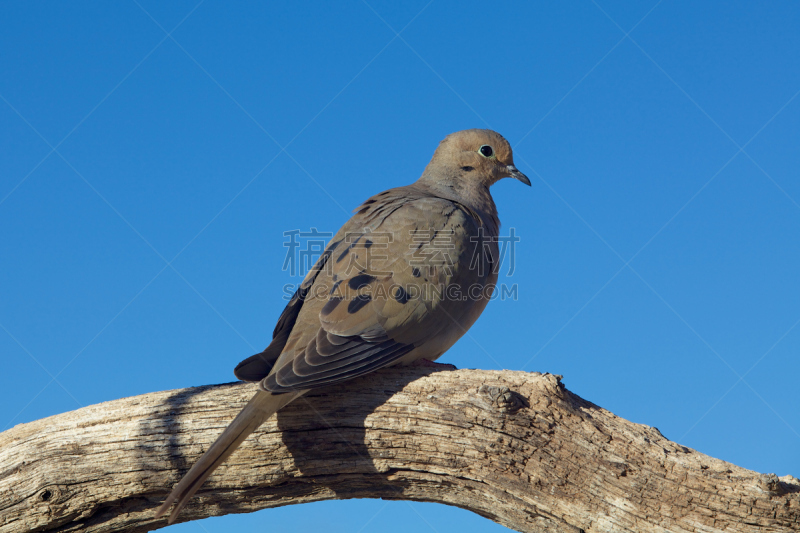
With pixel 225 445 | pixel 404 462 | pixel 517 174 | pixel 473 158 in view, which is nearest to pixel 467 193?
pixel 473 158

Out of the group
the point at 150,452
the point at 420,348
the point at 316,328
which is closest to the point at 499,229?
the point at 420,348

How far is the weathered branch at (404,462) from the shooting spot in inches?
133

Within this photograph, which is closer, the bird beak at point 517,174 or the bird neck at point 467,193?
the bird neck at point 467,193

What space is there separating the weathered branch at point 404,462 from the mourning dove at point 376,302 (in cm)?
30

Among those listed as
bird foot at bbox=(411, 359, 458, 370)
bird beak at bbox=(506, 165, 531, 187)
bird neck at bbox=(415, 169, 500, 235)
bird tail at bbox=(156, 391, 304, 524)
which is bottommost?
bird tail at bbox=(156, 391, 304, 524)

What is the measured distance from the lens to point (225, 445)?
328 centimetres

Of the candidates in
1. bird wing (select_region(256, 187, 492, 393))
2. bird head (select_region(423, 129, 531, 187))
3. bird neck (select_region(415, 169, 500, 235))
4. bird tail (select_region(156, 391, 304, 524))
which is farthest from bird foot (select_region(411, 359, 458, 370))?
bird head (select_region(423, 129, 531, 187))

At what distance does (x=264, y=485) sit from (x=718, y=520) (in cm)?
265

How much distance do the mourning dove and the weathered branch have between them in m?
0.30

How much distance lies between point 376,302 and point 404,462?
1.00 metres

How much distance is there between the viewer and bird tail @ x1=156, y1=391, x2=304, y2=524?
3229 millimetres

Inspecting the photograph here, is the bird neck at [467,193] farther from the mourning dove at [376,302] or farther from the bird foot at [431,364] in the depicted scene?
the bird foot at [431,364]

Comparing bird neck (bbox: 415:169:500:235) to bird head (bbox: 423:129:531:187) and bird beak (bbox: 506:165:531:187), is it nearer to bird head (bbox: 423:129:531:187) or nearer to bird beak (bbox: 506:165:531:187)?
bird head (bbox: 423:129:531:187)

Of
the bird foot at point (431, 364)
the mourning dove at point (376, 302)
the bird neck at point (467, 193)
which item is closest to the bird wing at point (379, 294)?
the mourning dove at point (376, 302)
